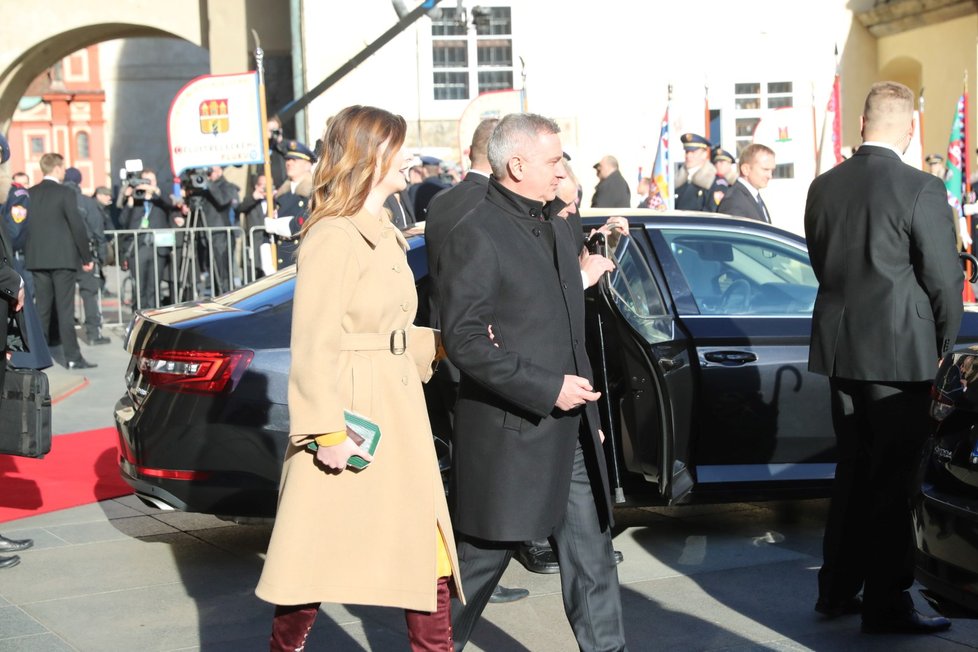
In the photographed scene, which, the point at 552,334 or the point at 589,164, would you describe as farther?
the point at 589,164

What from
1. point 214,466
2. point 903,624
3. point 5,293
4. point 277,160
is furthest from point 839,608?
point 277,160

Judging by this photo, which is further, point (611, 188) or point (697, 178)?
point (611, 188)

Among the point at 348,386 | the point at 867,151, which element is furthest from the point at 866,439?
the point at 348,386

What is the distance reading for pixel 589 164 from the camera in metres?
23.0

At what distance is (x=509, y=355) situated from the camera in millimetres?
3801

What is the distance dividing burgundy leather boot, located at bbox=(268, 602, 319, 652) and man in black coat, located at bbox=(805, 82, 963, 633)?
2205 mm

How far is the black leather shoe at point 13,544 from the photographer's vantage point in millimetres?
6254

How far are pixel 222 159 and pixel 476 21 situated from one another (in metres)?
9.66

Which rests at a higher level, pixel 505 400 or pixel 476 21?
pixel 476 21

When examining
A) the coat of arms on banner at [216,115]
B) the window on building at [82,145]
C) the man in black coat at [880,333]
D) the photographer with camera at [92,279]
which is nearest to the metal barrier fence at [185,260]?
the photographer with camera at [92,279]

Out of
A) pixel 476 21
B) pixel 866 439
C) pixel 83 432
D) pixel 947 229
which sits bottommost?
pixel 83 432

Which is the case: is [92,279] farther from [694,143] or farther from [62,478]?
[62,478]

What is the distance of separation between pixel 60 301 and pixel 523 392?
1053 cm

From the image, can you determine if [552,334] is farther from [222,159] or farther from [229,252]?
[229,252]
